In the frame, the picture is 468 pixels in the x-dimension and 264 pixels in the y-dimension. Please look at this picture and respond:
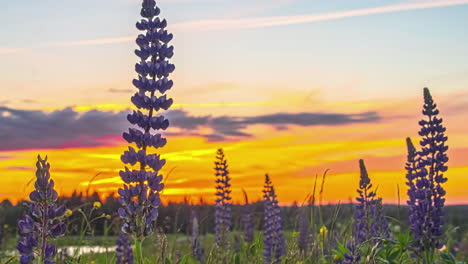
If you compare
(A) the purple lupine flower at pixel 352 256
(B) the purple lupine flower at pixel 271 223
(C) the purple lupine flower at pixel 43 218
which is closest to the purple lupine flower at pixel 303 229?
(B) the purple lupine flower at pixel 271 223

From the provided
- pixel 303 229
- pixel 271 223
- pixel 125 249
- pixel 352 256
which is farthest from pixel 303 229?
pixel 352 256

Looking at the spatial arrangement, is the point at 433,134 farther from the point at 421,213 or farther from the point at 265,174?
the point at 265,174

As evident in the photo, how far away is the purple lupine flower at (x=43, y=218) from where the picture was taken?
12.0ft

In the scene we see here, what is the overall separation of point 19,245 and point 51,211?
32cm

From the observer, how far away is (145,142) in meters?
5.25

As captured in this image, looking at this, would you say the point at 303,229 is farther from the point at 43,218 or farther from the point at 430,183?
the point at 43,218

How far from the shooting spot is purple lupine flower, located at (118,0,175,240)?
514 centimetres

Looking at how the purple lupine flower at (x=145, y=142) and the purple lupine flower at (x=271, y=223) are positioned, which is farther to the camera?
the purple lupine flower at (x=271, y=223)

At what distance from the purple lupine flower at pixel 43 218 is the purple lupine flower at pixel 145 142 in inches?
51.0

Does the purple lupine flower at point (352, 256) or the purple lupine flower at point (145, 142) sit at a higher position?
the purple lupine flower at point (145, 142)

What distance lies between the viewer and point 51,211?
3709mm

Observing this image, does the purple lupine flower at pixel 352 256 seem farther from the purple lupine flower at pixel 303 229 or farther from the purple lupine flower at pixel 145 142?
the purple lupine flower at pixel 303 229

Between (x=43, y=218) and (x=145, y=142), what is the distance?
1.66 metres

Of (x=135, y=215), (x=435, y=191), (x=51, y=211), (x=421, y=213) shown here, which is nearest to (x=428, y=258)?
(x=421, y=213)
